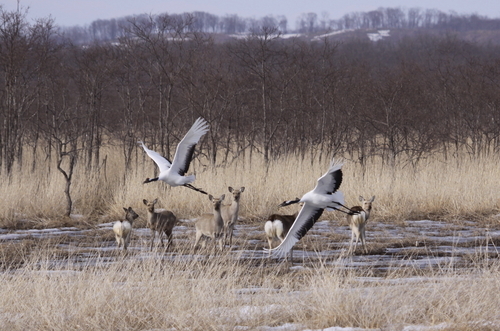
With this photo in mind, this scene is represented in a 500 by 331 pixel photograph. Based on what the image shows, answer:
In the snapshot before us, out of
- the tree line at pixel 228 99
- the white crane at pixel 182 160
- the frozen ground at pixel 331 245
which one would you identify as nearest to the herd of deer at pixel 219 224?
the frozen ground at pixel 331 245

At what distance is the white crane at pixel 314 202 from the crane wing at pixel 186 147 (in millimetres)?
1931

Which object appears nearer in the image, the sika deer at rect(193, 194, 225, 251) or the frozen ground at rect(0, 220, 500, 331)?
the frozen ground at rect(0, 220, 500, 331)

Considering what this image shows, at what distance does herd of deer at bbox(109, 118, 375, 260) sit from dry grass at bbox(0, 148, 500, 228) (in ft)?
8.57

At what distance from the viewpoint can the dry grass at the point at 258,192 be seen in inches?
470

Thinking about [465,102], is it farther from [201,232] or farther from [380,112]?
[201,232]

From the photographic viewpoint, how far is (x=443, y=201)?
1234 cm

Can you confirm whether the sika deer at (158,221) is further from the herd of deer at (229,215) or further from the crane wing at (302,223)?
the crane wing at (302,223)

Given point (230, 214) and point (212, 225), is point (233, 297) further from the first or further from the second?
point (230, 214)

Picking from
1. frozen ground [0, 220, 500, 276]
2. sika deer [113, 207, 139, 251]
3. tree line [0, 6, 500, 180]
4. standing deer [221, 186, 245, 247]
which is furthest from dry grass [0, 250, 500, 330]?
tree line [0, 6, 500, 180]

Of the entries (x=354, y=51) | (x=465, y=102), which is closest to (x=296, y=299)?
(x=465, y=102)

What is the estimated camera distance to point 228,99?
1504 centimetres

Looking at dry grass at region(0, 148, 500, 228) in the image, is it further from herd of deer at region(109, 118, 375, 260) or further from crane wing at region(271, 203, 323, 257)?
crane wing at region(271, 203, 323, 257)

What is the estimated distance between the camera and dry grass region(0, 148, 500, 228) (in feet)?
39.1

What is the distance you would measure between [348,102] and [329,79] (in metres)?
1.00
